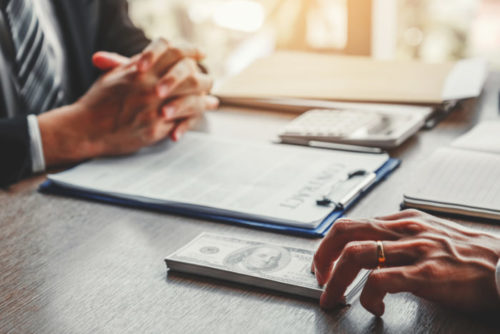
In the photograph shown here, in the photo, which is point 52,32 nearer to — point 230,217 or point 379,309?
point 230,217

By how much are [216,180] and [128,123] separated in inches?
11.3

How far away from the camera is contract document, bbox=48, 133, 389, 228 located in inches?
33.2

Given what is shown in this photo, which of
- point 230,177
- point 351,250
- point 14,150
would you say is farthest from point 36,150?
point 351,250

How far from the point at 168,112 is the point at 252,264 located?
56cm

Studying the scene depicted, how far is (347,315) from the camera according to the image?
23.3 inches

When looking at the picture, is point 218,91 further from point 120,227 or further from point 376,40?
point 376,40

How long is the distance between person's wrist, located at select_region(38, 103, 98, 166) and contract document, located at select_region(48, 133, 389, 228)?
0.13 feet

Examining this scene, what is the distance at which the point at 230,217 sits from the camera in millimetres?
834

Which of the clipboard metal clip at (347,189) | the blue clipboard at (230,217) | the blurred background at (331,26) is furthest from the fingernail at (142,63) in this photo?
the blurred background at (331,26)

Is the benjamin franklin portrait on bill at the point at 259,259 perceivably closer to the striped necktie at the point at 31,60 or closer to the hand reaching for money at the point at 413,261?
the hand reaching for money at the point at 413,261

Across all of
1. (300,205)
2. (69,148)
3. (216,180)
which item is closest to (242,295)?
(300,205)

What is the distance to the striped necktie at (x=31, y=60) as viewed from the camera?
4.22ft

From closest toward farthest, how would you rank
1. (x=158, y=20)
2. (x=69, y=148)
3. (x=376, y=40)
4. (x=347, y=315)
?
(x=347, y=315) < (x=69, y=148) < (x=376, y=40) < (x=158, y=20)

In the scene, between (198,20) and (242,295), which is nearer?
(242,295)
